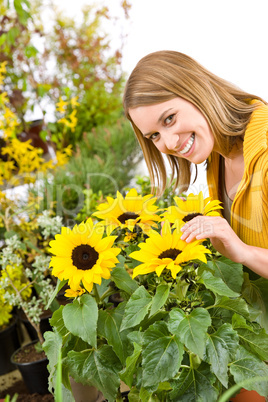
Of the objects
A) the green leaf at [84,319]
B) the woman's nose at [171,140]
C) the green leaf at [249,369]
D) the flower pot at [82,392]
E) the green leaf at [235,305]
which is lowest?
the flower pot at [82,392]

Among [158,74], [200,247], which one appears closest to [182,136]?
[158,74]

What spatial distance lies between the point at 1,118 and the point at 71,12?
4.63 ft

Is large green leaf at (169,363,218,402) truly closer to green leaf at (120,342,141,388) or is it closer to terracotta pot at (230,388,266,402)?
green leaf at (120,342,141,388)

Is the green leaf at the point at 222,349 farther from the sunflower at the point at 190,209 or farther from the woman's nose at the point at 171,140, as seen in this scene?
the woman's nose at the point at 171,140

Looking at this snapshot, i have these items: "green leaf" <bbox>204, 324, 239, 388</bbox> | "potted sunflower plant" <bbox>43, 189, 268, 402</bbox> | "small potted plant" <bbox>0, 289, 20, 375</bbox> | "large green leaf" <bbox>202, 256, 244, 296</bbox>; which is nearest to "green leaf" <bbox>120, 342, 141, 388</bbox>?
"potted sunflower plant" <bbox>43, 189, 268, 402</bbox>

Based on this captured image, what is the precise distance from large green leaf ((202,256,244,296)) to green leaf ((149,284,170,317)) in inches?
6.9

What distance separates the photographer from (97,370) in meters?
0.85

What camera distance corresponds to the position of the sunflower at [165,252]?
749mm

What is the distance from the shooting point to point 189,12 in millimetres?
2619

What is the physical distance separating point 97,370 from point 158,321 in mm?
169

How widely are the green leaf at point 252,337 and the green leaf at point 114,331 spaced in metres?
0.21

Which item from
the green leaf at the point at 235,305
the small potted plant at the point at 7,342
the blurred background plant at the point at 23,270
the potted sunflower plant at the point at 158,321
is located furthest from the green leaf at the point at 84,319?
the small potted plant at the point at 7,342

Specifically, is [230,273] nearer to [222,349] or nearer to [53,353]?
[222,349]

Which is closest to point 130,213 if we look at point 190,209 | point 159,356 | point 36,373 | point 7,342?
point 190,209
